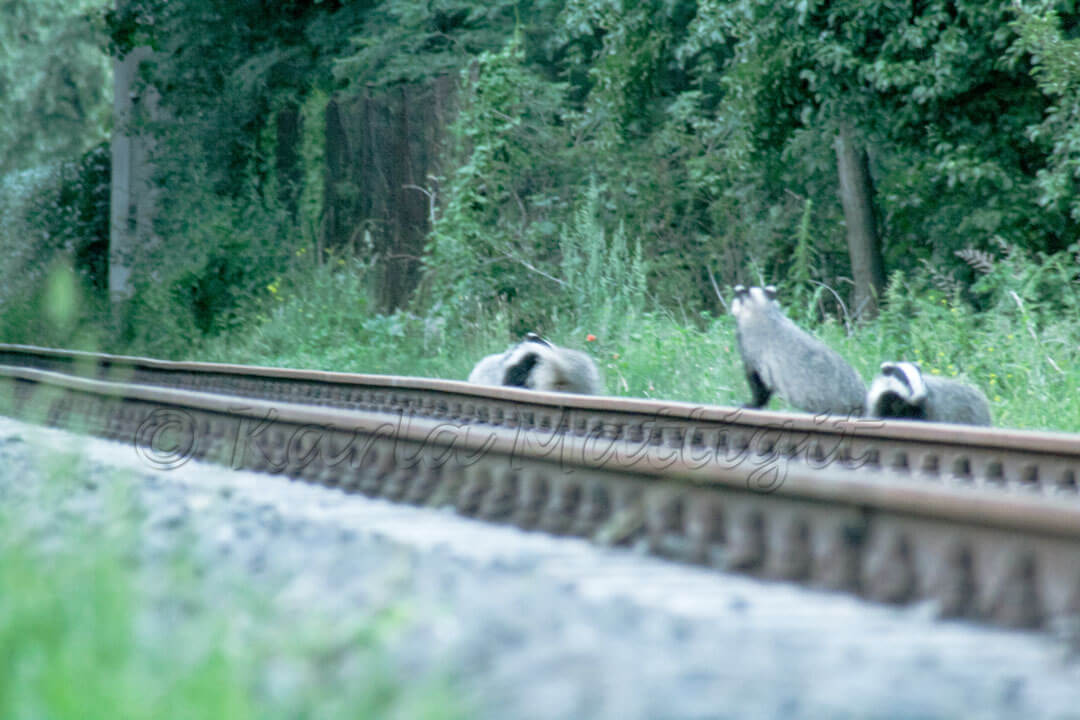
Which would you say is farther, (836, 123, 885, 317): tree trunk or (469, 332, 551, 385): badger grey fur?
(836, 123, 885, 317): tree trunk

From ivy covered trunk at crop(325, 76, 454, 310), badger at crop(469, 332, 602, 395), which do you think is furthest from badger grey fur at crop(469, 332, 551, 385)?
ivy covered trunk at crop(325, 76, 454, 310)

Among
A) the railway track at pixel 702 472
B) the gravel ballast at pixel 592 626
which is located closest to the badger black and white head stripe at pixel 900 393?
the railway track at pixel 702 472

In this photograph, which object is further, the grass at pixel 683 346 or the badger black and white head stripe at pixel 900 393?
the grass at pixel 683 346

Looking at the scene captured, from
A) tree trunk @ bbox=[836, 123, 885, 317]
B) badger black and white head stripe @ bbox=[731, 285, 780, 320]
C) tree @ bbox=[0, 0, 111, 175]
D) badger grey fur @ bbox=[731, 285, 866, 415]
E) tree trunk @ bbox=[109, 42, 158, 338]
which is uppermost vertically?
tree @ bbox=[0, 0, 111, 175]

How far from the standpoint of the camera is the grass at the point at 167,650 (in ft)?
6.89

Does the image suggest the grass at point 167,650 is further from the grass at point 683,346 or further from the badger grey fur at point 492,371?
the badger grey fur at point 492,371

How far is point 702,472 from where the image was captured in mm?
4195

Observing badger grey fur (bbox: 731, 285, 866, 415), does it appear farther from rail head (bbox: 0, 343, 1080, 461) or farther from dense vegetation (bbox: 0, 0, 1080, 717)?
dense vegetation (bbox: 0, 0, 1080, 717)

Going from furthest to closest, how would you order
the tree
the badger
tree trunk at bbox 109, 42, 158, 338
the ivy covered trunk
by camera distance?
the tree
tree trunk at bbox 109, 42, 158, 338
the ivy covered trunk
the badger

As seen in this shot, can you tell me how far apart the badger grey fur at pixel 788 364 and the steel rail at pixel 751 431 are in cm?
105

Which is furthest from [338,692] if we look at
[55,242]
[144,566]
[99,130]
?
[99,130]

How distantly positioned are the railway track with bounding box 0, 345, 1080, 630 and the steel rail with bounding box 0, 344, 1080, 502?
1cm

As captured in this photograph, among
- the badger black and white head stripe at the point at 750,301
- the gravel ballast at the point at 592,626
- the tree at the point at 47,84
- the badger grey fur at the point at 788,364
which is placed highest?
the tree at the point at 47,84

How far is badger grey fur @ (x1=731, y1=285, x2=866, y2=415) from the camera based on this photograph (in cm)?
796
